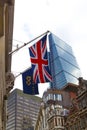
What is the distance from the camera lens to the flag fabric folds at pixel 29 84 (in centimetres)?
1977

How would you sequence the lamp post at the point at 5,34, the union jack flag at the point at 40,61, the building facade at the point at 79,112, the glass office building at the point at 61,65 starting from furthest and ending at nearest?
the glass office building at the point at 61,65
the building facade at the point at 79,112
the union jack flag at the point at 40,61
the lamp post at the point at 5,34

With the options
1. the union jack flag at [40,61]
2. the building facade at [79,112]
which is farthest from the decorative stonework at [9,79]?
the building facade at [79,112]

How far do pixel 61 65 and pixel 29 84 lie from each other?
138463 mm

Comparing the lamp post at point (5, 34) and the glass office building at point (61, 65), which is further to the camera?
the glass office building at point (61, 65)

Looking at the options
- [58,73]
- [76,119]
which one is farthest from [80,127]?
[58,73]

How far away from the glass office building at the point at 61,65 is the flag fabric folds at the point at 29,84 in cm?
12760

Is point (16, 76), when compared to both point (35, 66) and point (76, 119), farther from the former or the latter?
point (76, 119)

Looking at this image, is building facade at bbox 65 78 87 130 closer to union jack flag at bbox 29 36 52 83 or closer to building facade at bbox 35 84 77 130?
building facade at bbox 35 84 77 130

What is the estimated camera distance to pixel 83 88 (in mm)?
58156

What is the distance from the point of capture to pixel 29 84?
20016mm

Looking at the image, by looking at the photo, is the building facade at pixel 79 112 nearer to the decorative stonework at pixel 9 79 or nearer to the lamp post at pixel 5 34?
the decorative stonework at pixel 9 79

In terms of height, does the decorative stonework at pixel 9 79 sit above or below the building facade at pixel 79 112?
below

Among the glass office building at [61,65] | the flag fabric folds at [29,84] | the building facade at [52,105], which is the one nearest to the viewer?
the flag fabric folds at [29,84]

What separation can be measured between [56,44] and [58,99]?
10256 centimetres
